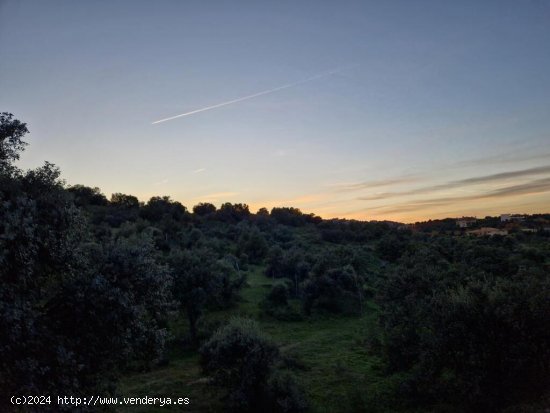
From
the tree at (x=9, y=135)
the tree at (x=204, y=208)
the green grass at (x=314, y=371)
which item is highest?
the tree at (x=204, y=208)

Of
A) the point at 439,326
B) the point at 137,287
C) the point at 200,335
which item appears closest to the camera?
the point at 137,287

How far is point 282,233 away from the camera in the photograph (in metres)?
126

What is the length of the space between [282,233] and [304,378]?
9407 centimetres

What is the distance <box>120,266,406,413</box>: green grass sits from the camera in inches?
1044

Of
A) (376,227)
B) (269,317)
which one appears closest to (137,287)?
(269,317)

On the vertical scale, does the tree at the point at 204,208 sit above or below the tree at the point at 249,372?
above

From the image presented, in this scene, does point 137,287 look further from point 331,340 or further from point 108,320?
point 331,340

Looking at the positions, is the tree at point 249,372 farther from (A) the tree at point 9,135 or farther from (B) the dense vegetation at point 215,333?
(A) the tree at point 9,135

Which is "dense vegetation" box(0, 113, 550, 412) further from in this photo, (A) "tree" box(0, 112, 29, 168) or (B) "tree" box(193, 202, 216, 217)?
(B) "tree" box(193, 202, 216, 217)

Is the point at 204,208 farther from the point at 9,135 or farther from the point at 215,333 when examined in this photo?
the point at 9,135

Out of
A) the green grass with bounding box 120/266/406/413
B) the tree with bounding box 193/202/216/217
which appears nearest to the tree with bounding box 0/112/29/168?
the green grass with bounding box 120/266/406/413

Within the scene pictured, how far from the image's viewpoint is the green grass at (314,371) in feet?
87.0

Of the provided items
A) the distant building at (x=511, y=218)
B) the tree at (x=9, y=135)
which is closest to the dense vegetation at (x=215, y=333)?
the tree at (x=9, y=135)

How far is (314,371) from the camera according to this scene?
33.9 m
